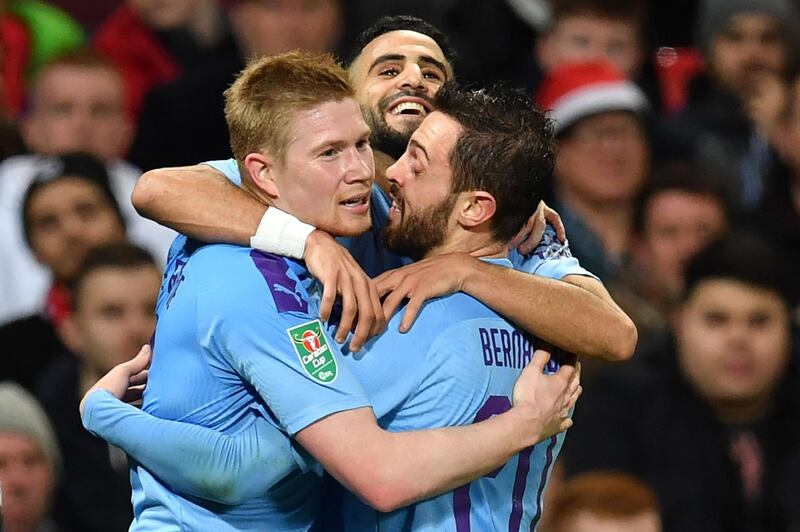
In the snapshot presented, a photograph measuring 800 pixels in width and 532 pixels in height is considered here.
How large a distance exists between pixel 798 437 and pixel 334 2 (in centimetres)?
332

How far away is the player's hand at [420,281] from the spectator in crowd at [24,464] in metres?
2.84

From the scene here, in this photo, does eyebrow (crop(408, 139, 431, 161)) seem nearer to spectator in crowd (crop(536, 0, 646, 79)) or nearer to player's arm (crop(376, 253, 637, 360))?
player's arm (crop(376, 253, 637, 360))

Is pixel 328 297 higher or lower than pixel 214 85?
lower

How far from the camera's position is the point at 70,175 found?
8.00 m

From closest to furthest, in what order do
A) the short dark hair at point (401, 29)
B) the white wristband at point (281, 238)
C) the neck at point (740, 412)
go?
the white wristband at point (281, 238)
the short dark hair at point (401, 29)
the neck at point (740, 412)

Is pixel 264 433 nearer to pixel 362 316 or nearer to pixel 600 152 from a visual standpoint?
pixel 362 316

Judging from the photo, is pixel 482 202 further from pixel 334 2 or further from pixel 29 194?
pixel 334 2

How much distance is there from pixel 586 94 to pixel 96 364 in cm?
277

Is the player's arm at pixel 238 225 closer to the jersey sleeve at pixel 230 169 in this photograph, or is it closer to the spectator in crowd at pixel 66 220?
the jersey sleeve at pixel 230 169

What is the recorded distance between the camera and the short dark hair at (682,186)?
832 cm

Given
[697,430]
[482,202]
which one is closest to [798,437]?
[697,430]

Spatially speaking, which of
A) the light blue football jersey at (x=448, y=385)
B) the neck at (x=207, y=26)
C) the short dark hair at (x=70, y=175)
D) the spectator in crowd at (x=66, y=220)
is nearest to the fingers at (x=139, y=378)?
the light blue football jersey at (x=448, y=385)

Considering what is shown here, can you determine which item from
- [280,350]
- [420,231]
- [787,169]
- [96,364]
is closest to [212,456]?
[280,350]

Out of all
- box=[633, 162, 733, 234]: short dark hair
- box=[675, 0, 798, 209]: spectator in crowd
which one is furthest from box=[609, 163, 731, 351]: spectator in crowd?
box=[675, 0, 798, 209]: spectator in crowd
